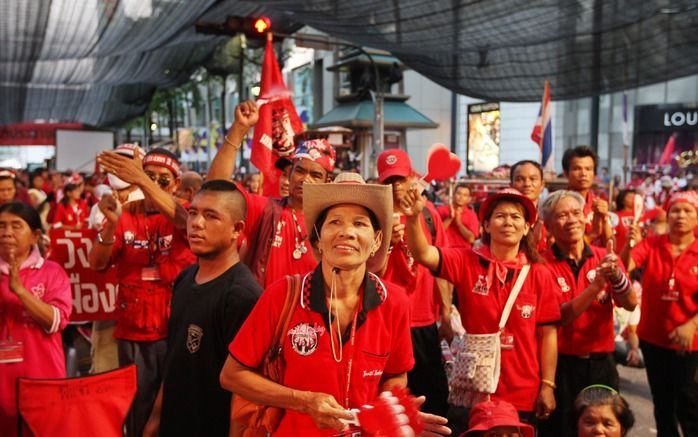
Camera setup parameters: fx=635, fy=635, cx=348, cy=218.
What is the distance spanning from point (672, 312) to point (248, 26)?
6086mm

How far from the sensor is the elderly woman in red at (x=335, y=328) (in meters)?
2.28

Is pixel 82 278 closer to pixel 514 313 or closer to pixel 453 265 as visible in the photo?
pixel 453 265

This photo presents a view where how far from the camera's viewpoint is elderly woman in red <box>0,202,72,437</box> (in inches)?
142

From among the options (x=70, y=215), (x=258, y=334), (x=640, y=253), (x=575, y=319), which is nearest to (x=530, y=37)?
(x=640, y=253)

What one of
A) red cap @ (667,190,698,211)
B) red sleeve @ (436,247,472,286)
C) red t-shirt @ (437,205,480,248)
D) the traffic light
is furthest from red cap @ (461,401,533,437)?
the traffic light

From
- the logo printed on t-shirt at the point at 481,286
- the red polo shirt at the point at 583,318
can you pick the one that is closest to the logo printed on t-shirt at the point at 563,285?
the red polo shirt at the point at 583,318

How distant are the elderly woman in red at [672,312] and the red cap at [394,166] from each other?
1.77 meters

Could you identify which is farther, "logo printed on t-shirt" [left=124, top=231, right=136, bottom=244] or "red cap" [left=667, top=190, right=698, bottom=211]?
"red cap" [left=667, top=190, right=698, bottom=211]

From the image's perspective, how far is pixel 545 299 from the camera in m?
3.63

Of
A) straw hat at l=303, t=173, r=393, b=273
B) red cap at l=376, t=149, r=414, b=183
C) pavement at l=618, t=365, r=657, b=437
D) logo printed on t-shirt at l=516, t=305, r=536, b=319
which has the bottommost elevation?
pavement at l=618, t=365, r=657, b=437

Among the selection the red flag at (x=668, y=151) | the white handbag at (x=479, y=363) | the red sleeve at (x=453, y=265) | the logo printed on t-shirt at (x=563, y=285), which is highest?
the red flag at (x=668, y=151)

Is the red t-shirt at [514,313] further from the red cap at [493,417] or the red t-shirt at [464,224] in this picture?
the red t-shirt at [464,224]

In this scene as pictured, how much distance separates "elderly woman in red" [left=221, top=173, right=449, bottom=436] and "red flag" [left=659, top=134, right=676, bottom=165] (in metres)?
28.5

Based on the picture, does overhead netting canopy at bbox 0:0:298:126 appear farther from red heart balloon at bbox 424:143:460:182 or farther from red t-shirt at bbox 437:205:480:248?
red heart balloon at bbox 424:143:460:182
